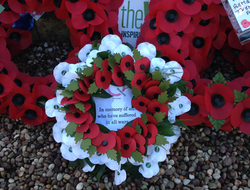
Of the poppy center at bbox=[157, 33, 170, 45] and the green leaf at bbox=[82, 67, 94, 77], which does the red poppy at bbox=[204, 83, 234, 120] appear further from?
the green leaf at bbox=[82, 67, 94, 77]

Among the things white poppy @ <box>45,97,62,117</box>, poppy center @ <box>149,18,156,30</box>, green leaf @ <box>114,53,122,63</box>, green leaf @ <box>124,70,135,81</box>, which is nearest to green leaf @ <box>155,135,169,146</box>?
green leaf @ <box>124,70,135,81</box>

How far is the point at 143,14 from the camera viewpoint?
1.65 metres

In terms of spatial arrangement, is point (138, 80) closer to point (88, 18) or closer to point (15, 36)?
point (88, 18)

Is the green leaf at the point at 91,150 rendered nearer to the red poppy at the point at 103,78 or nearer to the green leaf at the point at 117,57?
the red poppy at the point at 103,78

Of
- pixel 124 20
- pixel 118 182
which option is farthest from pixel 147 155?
pixel 124 20

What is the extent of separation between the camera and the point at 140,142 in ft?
3.71

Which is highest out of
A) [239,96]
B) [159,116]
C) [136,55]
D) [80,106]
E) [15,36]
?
[15,36]

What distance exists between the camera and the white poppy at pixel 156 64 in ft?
3.90

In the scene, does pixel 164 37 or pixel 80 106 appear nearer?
pixel 80 106

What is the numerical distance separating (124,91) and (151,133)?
0.85ft

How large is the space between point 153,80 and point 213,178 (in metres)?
0.71

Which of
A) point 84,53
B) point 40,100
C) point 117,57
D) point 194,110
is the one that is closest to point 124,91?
point 117,57

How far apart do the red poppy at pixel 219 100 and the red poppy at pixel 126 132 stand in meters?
0.42

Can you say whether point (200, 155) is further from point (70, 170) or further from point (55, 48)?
point (55, 48)
